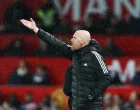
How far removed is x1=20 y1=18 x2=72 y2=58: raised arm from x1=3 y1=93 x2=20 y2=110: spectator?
19.4 ft

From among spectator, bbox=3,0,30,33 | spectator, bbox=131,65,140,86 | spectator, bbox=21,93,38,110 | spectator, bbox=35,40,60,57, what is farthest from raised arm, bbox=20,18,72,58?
spectator, bbox=3,0,30,33

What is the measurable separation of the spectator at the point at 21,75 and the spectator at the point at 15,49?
65 cm

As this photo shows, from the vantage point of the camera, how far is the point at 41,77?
16.2 m

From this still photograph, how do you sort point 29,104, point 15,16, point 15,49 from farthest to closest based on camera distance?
point 15,16 → point 15,49 → point 29,104

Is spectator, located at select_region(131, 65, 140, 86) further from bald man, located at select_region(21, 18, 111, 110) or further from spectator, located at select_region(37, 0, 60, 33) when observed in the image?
bald man, located at select_region(21, 18, 111, 110)

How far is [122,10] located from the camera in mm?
18781

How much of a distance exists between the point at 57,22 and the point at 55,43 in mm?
8792

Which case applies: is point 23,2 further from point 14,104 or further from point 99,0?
point 14,104

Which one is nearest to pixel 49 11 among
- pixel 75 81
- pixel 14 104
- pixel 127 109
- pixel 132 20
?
pixel 132 20

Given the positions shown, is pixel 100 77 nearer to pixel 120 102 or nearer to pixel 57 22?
pixel 120 102

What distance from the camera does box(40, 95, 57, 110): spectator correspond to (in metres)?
14.6

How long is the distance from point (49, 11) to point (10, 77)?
2286 mm

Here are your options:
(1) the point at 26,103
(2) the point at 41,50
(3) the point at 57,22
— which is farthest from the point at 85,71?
(3) the point at 57,22

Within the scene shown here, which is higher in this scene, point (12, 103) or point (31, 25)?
point (12, 103)
